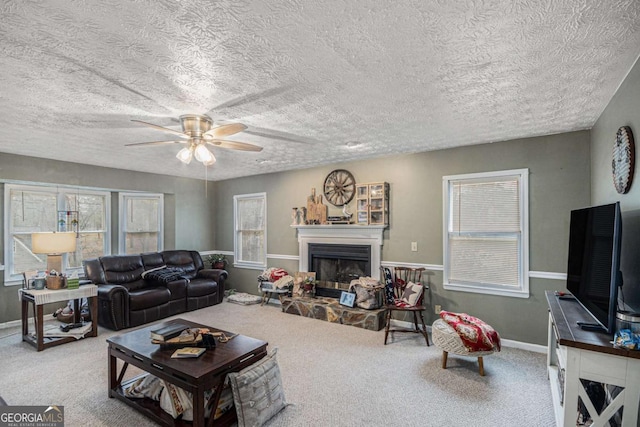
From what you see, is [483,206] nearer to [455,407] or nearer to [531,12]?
[455,407]

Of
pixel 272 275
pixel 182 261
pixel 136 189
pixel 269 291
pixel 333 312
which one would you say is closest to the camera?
pixel 333 312

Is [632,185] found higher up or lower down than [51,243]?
higher up

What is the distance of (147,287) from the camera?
5.41 m

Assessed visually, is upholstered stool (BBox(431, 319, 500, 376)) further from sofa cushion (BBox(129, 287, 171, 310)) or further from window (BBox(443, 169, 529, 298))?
sofa cushion (BBox(129, 287, 171, 310))

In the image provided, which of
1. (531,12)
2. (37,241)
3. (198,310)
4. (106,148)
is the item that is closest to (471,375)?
(531,12)

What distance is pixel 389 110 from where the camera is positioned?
287 centimetres

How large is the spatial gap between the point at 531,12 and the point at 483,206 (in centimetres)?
295

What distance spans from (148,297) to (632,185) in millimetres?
5551

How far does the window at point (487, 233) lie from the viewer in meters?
3.87

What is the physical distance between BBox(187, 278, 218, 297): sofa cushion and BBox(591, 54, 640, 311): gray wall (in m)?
5.47

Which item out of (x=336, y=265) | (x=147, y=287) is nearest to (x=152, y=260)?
(x=147, y=287)

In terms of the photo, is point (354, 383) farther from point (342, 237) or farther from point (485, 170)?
point (485, 170)

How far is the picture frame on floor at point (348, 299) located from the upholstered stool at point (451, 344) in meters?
1.62

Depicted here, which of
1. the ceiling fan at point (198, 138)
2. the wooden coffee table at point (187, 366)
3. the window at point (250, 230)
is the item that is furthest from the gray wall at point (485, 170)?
the wooden coffee table at point (187, 366)
